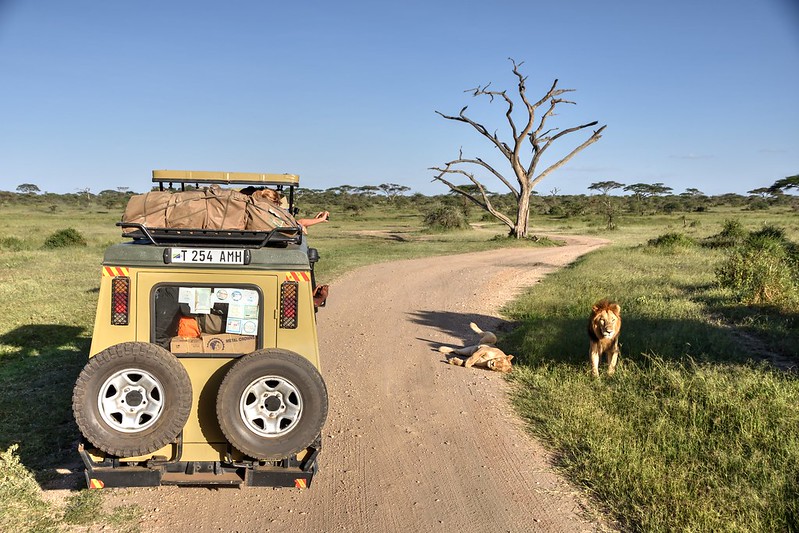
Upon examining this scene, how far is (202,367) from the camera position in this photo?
4.65 m

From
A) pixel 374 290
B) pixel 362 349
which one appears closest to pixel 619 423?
pixel 362 349

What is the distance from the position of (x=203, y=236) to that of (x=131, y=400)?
136 cm

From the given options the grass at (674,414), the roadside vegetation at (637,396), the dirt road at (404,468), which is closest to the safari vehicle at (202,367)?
the dirt road at (404,468)

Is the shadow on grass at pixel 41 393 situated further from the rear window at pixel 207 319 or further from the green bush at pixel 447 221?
the green bush at pixel 447 221

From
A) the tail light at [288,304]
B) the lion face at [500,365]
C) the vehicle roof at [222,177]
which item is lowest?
the lion face at [500,365]

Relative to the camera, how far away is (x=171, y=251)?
446cm

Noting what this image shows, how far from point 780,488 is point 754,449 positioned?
2.34ft

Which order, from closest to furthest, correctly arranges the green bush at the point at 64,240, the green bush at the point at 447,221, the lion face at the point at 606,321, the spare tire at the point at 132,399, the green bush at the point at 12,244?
1. the spare tire at the point at 132,399
2. the lion face at the point at 606,321
3. the green bush at the point at 12,244
4. the green bush at the point at 64,240
5. the green bush at the point at 447,221

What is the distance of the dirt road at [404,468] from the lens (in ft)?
14.8

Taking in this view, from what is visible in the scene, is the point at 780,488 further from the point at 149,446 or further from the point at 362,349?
the point at 362,349


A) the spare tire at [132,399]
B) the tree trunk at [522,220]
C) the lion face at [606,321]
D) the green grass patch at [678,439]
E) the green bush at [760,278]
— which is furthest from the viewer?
the tree trunk at [522,220]

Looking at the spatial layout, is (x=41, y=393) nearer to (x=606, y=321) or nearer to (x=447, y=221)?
(x=606, y=321)

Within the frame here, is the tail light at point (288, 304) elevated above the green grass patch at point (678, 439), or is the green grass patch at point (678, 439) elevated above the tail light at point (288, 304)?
the tail light at point (288, 304)

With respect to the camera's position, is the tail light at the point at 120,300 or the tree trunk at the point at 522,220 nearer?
the tail light at the point at 120,300
